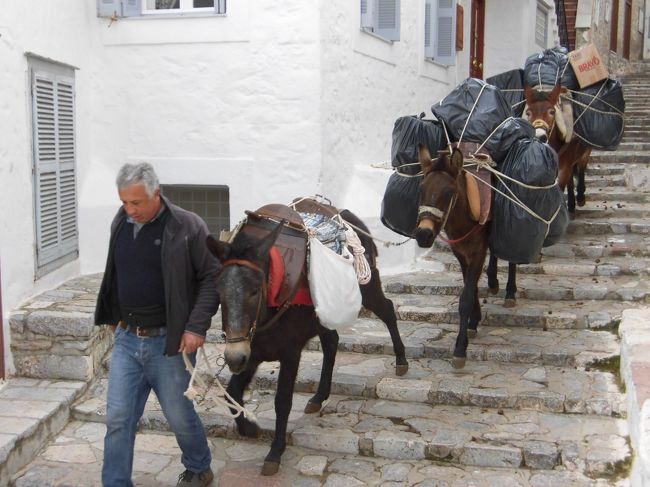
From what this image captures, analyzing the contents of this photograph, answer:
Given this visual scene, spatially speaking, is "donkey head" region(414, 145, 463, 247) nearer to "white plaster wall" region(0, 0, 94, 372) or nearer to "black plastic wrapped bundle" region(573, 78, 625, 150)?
"white plaster wall" region(0, 0, 94, 372)

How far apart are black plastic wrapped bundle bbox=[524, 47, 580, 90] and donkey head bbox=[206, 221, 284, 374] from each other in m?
5.39

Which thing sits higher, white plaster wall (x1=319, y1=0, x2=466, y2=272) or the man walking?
white plaster wall (x1=319, y1=0, x2=466, y2=272)

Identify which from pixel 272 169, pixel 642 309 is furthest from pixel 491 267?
pixel 272 169

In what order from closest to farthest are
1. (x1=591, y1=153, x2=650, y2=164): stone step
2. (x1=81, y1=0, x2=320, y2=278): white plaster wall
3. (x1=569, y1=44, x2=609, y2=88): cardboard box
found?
(x1=81, y1=0, x2=320, y2=278): white plaster wall
(x1=569, y1=44, x2=609, y2=88): cardboard box
(x1=591, y1=153, x2=650, y2=164): stone step

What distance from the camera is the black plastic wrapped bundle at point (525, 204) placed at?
6441mm

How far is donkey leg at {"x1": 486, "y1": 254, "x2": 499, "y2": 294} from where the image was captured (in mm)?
7946

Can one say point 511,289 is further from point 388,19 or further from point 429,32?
point 429,32

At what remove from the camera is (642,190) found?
11.0m

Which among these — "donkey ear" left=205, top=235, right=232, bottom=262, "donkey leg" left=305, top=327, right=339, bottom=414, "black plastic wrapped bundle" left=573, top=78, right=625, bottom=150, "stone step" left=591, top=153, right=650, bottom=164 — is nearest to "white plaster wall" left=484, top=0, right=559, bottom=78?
"stone step" left=591, top=153, right=650, bottom=164

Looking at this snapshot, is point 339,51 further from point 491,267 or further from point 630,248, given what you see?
point 630,248

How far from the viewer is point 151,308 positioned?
453cm

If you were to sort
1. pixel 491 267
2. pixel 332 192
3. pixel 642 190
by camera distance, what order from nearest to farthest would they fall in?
pixel 491 267, pixel 332 192, pixel 642 190

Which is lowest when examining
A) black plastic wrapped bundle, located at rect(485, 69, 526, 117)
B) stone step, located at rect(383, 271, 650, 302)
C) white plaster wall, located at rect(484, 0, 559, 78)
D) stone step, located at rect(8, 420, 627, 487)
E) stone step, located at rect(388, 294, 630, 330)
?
stone step, located at rect(8, 420, 627, 487)

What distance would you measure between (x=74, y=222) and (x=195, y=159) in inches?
51.4
